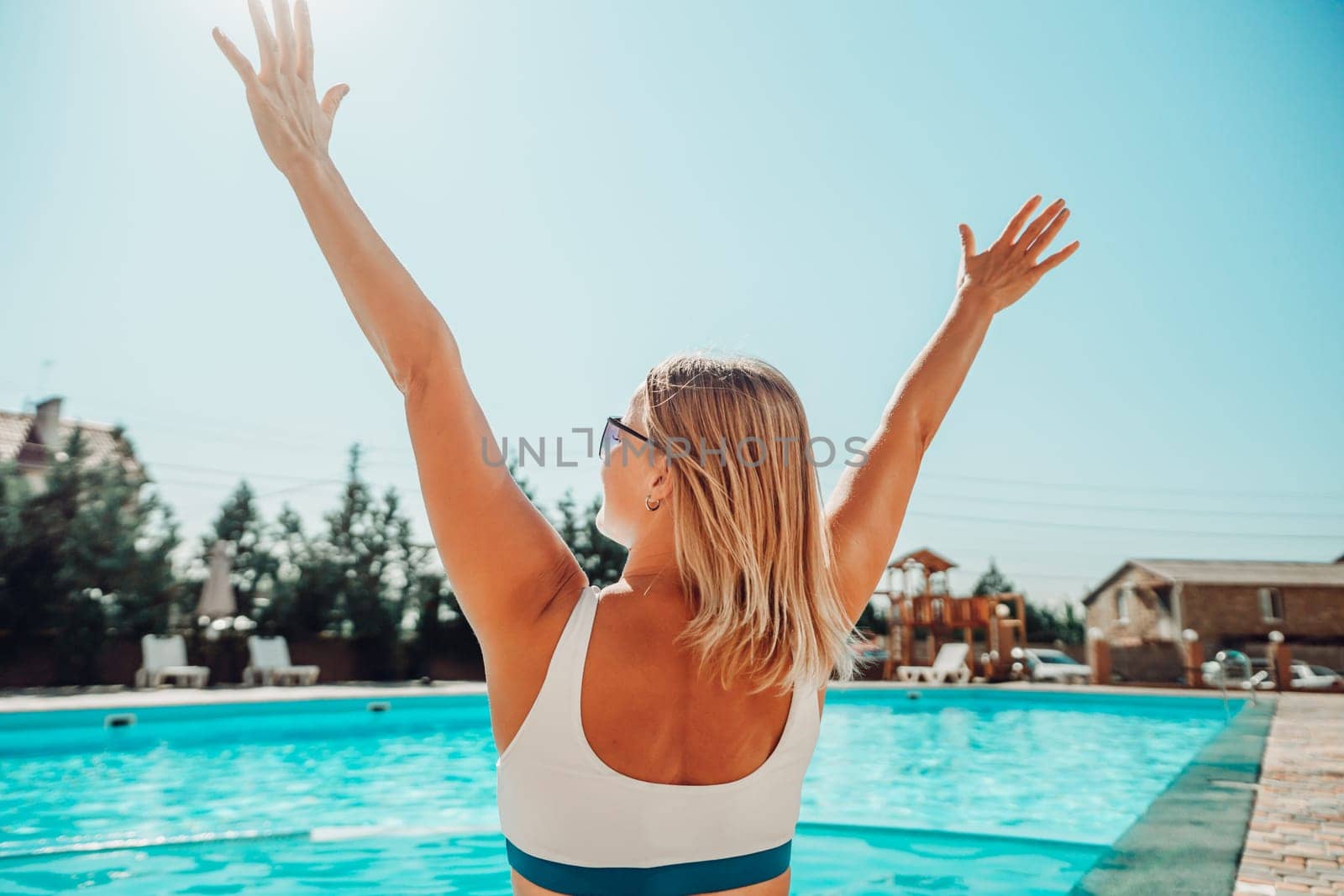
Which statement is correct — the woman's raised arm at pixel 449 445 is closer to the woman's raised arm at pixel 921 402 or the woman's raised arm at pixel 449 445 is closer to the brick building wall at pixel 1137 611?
the woman's raised arm at pixel 921 402

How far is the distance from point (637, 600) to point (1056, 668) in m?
28.5

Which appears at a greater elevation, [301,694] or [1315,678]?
[301,694]

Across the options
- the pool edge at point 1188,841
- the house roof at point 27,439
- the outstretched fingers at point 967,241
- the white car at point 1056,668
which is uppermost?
the house roof at point 27,439

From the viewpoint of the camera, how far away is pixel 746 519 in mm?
994

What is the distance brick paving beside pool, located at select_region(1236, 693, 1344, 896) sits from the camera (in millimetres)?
3432

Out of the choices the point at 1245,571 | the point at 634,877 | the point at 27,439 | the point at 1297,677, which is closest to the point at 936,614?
the point at 1297,677

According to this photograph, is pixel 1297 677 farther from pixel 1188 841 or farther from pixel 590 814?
pixel 590 814

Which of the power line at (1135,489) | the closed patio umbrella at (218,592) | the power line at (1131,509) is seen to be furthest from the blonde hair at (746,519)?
the power line at (1131,509)

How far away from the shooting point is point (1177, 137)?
13922 millimetres

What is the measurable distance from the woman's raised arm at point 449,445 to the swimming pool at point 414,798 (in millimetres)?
4479

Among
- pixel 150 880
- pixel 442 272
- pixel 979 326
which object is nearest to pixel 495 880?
pixel 150 880

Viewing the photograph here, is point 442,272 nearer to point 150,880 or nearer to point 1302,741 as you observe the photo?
point 150,880

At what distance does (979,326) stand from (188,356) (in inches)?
1050

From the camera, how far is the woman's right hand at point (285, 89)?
3.31 ft
